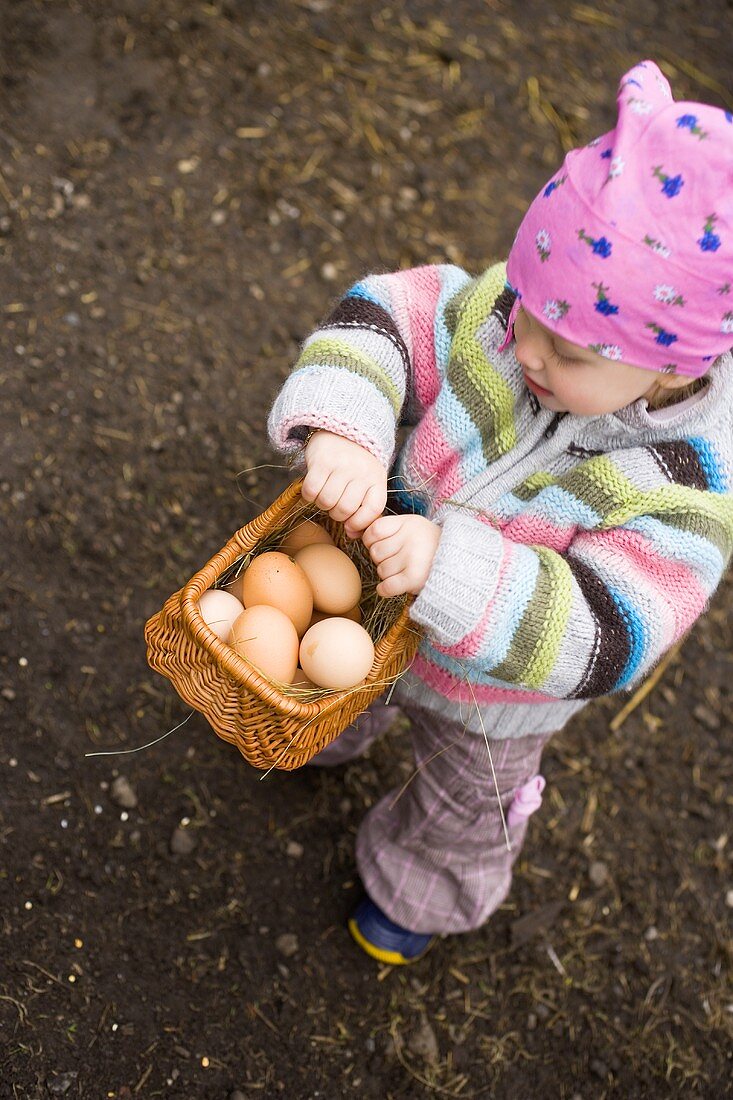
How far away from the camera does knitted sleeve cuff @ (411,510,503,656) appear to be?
1.54 metres

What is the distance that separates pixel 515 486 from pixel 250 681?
60 centimetres

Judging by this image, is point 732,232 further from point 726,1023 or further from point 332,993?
point 726,1023

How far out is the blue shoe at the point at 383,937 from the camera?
2365 mm

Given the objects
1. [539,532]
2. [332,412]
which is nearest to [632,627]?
[539,532]

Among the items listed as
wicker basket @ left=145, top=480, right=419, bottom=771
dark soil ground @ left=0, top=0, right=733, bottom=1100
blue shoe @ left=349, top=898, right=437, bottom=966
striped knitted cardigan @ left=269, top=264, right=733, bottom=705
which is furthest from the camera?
blue shoe @ left=349, top=898, right=437, bottom=966

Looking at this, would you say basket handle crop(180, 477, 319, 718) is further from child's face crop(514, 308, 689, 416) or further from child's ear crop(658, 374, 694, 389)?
child's ear crop(658, 374, 694, 389)

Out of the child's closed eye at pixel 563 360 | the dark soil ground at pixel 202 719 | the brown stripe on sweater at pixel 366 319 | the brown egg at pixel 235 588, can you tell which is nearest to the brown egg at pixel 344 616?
the brown egg at pixel 235 588

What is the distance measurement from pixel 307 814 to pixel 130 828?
1.41ft

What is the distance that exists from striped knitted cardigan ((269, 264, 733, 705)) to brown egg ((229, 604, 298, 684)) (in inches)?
8.9

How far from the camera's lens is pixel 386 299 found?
185 centimetres

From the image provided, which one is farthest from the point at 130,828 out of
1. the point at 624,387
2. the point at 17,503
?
the point at 624,387

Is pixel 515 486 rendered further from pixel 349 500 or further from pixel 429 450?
pixel 349 500

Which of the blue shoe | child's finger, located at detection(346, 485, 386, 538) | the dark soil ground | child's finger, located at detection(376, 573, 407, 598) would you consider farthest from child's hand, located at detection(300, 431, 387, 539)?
the blue shoe

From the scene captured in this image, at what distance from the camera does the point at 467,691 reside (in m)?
1.91
